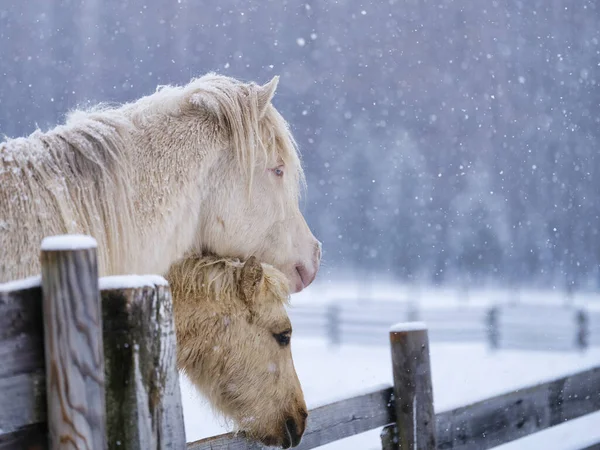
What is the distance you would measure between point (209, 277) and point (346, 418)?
1.08 m

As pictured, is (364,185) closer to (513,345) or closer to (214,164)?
(513,345)

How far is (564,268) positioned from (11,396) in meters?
70.6

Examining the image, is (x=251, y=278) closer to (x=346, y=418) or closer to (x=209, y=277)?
(x=209, y=277)

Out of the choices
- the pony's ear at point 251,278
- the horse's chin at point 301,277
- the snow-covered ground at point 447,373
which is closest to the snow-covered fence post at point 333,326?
the snow-covered ground at point 447,373

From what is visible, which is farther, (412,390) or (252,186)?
(412,390)

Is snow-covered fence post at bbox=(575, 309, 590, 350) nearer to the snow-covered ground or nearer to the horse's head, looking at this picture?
the snow-covered ground

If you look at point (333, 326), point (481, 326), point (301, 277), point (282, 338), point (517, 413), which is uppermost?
point (301, 277)

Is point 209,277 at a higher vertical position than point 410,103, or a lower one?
lower

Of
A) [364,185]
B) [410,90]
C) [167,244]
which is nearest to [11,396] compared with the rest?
[167,244]

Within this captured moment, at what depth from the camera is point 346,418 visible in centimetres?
296

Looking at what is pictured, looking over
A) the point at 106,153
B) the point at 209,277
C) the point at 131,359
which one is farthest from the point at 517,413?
the point at 131,359

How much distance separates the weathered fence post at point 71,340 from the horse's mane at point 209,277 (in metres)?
1.40

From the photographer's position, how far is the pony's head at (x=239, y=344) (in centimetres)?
247

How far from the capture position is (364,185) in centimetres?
7869
